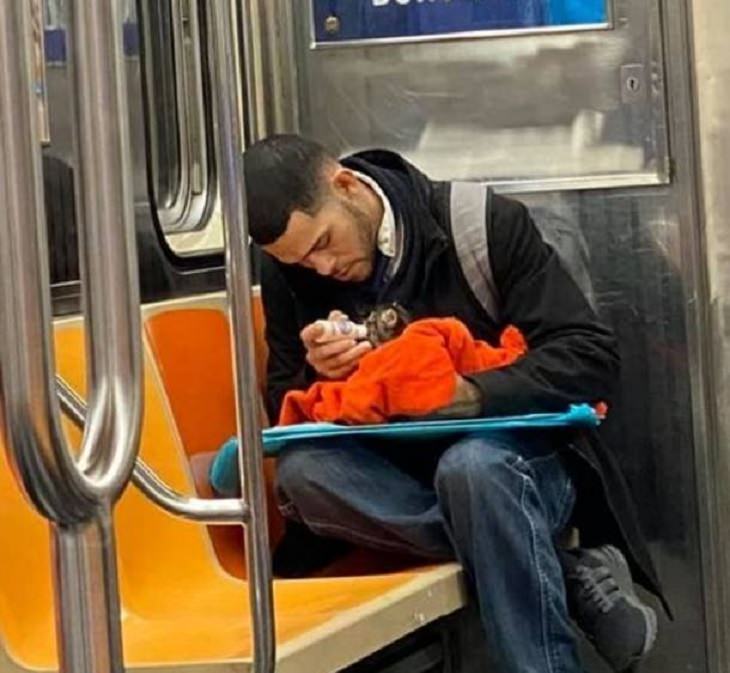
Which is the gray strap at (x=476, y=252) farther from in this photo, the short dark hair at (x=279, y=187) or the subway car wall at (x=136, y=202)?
the subway car wall at (x=136, y=202)

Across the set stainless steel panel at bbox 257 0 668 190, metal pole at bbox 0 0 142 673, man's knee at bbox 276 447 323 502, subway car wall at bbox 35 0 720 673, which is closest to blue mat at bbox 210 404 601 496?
man's knee at bbox 276 447 323 502

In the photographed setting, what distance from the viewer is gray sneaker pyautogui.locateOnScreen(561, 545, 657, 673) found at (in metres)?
2.31

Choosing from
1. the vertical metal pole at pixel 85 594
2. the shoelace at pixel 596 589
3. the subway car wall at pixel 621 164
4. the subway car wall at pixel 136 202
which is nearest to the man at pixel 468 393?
the shoelace at pixel 596 589

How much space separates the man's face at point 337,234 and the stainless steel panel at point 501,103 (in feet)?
2.02

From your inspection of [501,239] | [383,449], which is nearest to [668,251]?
[501,239]

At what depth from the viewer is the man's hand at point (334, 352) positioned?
2.40m

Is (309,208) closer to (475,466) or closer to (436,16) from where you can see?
(475,466)

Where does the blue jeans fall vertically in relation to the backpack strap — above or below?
below

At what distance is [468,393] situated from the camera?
2.35m

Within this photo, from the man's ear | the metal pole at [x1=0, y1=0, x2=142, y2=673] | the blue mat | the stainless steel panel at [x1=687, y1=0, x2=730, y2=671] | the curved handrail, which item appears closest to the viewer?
the metal pole at [x1=0, y1=0, x2=142, y2=673]

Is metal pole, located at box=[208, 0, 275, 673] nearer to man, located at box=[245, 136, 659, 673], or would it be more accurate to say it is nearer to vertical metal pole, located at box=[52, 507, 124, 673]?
vertical metal pole, located at box=[52, 507, 124, 673]

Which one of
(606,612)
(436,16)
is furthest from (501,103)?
(606,612)

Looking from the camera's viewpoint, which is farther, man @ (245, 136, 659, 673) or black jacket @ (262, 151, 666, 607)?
black jacket @ (262, 151, 666, 607)

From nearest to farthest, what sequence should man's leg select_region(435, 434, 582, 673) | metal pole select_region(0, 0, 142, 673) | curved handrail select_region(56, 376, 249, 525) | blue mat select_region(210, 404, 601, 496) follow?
metal pole select_region(0, 0, 142, 673), curved handrail select_region(56, 376, 249, 525), man's leg select_region(435, 434, 582, 673), blue mat select_region(210, 404, 601, 496)
